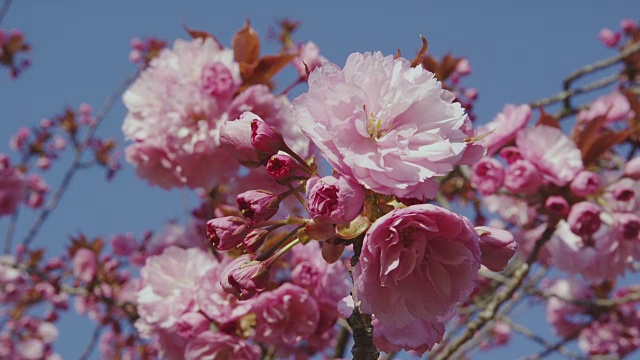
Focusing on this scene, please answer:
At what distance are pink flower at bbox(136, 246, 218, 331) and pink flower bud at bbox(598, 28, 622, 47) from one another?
3859mm

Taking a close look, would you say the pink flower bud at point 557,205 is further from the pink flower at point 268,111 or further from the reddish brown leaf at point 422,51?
the reddish brown leaf at point 422,51

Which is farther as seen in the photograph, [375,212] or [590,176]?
[590,176]

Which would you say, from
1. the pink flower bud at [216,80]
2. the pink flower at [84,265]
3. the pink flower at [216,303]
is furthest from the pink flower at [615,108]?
the pink flower at [84,265]

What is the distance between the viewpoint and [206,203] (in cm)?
242

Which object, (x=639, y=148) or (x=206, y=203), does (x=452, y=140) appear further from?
(x=639, y=148)

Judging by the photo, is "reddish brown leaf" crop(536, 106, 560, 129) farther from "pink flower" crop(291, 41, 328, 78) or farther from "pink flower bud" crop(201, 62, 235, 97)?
"pink flower bud" crop(201, 62, 235, 97)

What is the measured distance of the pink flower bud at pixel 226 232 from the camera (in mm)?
1014

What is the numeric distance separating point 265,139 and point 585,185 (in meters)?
1.16

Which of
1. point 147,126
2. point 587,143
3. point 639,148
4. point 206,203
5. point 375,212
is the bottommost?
point 639,148

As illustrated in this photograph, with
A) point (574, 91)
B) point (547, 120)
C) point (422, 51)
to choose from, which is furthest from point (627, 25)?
point (422, 51)

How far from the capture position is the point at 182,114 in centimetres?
190

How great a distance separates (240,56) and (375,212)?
1220 millimetres

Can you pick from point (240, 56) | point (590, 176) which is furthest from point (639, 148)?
point (240, 56)

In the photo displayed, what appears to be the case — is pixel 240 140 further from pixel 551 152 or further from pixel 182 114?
pixel 551 152
